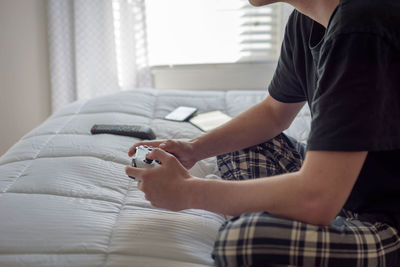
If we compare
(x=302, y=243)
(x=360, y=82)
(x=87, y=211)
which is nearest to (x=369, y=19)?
(x=360, y=82)

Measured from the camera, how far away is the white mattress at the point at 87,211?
77 cm

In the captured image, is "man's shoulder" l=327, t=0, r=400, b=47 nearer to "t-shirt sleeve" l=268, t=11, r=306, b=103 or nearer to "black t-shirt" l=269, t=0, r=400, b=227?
"black t-shirt" l=269, t=0, r=400, b=227

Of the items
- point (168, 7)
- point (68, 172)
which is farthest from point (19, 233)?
point (168, 7)

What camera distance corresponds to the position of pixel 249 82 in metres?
2.63

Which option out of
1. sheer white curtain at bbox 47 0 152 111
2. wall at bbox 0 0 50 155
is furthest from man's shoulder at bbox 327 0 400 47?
wall at bbox 0 0 50 155

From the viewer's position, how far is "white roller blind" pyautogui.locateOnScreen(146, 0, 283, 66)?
8.23 feet

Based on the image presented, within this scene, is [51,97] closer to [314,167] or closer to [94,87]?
[94,87]

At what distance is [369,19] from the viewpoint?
650 mm

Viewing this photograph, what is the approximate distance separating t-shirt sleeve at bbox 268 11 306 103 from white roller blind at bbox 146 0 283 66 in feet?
5.02

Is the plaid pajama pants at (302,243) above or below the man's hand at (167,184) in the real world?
below

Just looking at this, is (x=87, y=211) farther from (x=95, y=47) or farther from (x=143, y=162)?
(x=95, y=47)

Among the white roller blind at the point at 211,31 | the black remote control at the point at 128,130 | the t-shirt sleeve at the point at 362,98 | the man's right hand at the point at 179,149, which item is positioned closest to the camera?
the t-shirt sleeve at the point at 362,98

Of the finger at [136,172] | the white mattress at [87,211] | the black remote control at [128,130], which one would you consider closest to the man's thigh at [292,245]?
the white mattress at [87,211]

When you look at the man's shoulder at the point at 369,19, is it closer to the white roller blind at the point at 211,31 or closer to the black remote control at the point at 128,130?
the black remote control at the point at 128,130
